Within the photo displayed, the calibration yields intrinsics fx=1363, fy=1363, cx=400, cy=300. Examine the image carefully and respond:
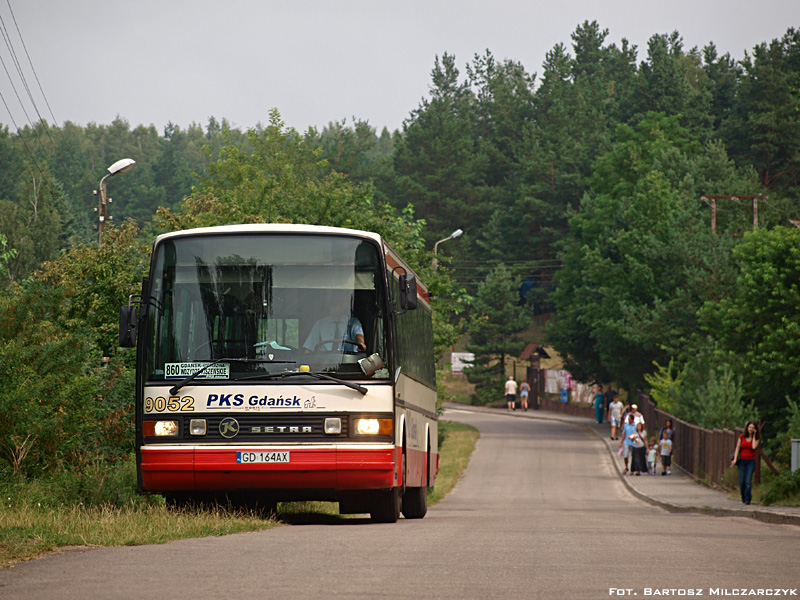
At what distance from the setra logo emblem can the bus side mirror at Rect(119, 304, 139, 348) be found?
1.24 metres

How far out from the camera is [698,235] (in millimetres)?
60688

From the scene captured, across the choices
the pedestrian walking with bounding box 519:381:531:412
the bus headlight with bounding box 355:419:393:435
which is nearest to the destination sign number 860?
the bus headlight with bounding box 355:419:393:435

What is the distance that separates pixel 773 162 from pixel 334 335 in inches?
3123

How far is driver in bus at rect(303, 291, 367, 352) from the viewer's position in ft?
46.9

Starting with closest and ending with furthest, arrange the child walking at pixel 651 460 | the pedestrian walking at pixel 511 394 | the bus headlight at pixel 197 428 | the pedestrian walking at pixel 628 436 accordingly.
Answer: the bus headlight at pixel 197 428 → the pedestrian walking at pixel 628 436 → the child walking at pixel 651 460 → the pedestrian walking at pixel 511 394

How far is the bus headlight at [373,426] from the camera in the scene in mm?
14258

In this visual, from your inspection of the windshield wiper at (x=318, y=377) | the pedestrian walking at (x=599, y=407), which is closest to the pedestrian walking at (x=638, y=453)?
→ the windshield wiper at (x=318, y=377)

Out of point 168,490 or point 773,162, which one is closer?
point 168,490

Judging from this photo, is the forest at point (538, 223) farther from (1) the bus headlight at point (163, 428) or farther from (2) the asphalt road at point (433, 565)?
(2) the asphalt road at point (433, 565)

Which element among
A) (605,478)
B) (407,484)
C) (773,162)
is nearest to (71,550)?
(407,484)

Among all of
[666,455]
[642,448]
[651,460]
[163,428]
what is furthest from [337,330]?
[651,460]

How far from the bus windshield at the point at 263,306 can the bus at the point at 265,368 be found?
1 centimetres

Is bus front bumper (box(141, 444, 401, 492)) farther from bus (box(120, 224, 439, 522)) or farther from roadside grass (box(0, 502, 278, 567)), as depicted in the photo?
roadside grass (box(0, 502, 278, 567))

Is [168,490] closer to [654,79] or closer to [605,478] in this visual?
[605,478]
